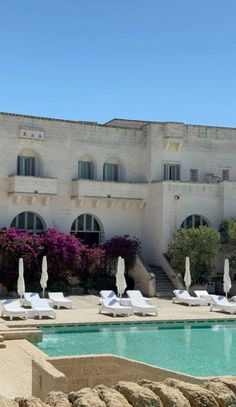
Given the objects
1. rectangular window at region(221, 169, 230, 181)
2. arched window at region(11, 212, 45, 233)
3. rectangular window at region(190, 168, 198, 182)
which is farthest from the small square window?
arched window at region(11, 212, 45, 233)

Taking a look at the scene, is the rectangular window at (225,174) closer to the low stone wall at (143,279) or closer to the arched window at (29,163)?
the low stone wall at (143,279)

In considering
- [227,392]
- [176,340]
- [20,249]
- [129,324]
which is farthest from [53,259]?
[227,392]

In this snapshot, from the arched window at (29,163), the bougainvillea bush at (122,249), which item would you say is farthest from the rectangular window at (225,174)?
the arched window at (29,163)

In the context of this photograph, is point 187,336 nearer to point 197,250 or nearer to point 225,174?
point 197,250

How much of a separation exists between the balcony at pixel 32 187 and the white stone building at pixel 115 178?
0.05 metres

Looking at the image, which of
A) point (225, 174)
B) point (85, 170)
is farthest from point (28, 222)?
point (225, 174)

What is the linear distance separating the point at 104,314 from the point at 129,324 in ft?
6.46

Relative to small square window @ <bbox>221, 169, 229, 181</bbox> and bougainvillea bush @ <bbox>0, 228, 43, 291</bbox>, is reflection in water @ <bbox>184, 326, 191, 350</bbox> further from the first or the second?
small square window @ <bbox>221, 169, 229, 181</bbox>

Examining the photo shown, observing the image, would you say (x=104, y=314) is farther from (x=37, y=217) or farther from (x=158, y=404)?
(x=158, y=404)

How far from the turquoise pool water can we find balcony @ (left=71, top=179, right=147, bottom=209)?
40.5 feet

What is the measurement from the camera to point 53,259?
2927 cm

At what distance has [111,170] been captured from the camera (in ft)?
112

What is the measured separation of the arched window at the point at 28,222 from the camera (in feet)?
103

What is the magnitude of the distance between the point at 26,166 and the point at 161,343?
1621 centimetres
